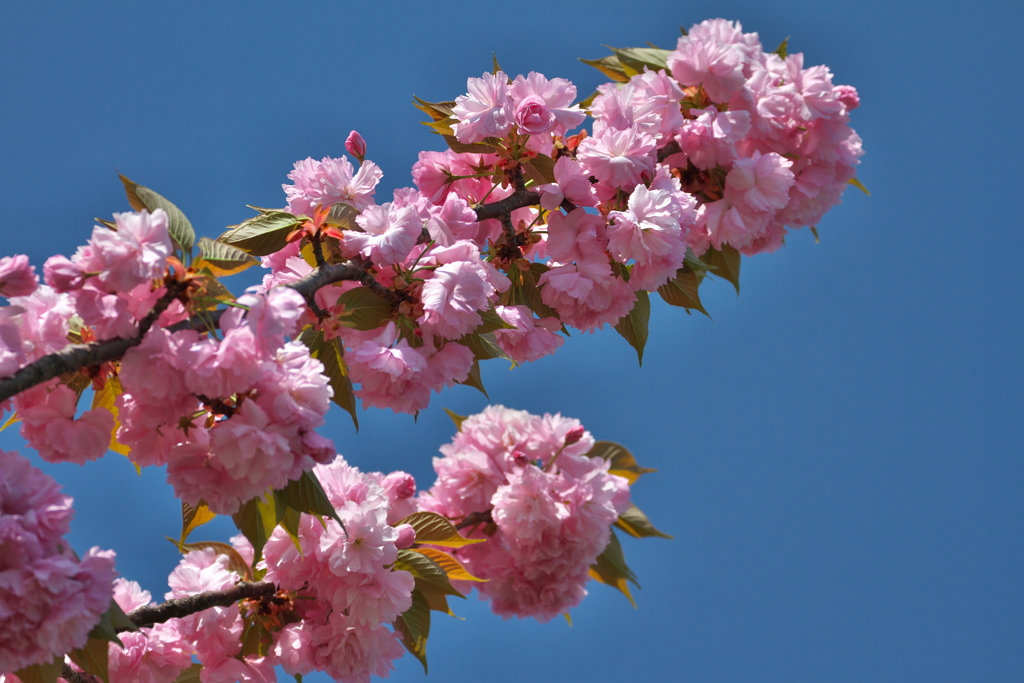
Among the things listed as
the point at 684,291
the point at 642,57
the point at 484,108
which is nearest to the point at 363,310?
the point at 484,108

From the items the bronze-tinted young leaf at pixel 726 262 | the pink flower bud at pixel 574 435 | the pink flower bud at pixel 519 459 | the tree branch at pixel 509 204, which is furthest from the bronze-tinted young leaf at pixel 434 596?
the bronze-tinted young leaf at pixel 726 262

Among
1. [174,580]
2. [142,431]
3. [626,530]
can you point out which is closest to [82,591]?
[142,431]

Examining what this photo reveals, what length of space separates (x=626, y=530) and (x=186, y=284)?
145cm

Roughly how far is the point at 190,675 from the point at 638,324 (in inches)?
42.3

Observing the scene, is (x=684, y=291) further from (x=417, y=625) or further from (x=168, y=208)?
(x=168, y=208)

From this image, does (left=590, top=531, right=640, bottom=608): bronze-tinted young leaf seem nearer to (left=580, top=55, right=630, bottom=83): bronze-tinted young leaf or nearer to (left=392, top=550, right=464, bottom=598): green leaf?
(left=392, top=550, right=464, bottom=598): green leaf

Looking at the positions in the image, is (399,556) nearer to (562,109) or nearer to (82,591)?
(82,591)

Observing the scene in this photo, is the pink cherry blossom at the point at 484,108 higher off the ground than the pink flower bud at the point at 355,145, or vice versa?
the pink cherry blossom at the point at 484,108

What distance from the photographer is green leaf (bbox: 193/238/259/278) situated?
99 cm

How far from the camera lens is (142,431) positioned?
37.6 inches

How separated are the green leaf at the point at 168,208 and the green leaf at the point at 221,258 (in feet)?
0.06

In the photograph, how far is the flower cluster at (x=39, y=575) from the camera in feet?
2.53

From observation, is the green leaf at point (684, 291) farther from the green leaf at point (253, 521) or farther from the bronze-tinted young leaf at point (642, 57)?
the green leaf at point (253, 521)

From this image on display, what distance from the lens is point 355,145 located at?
132cm
